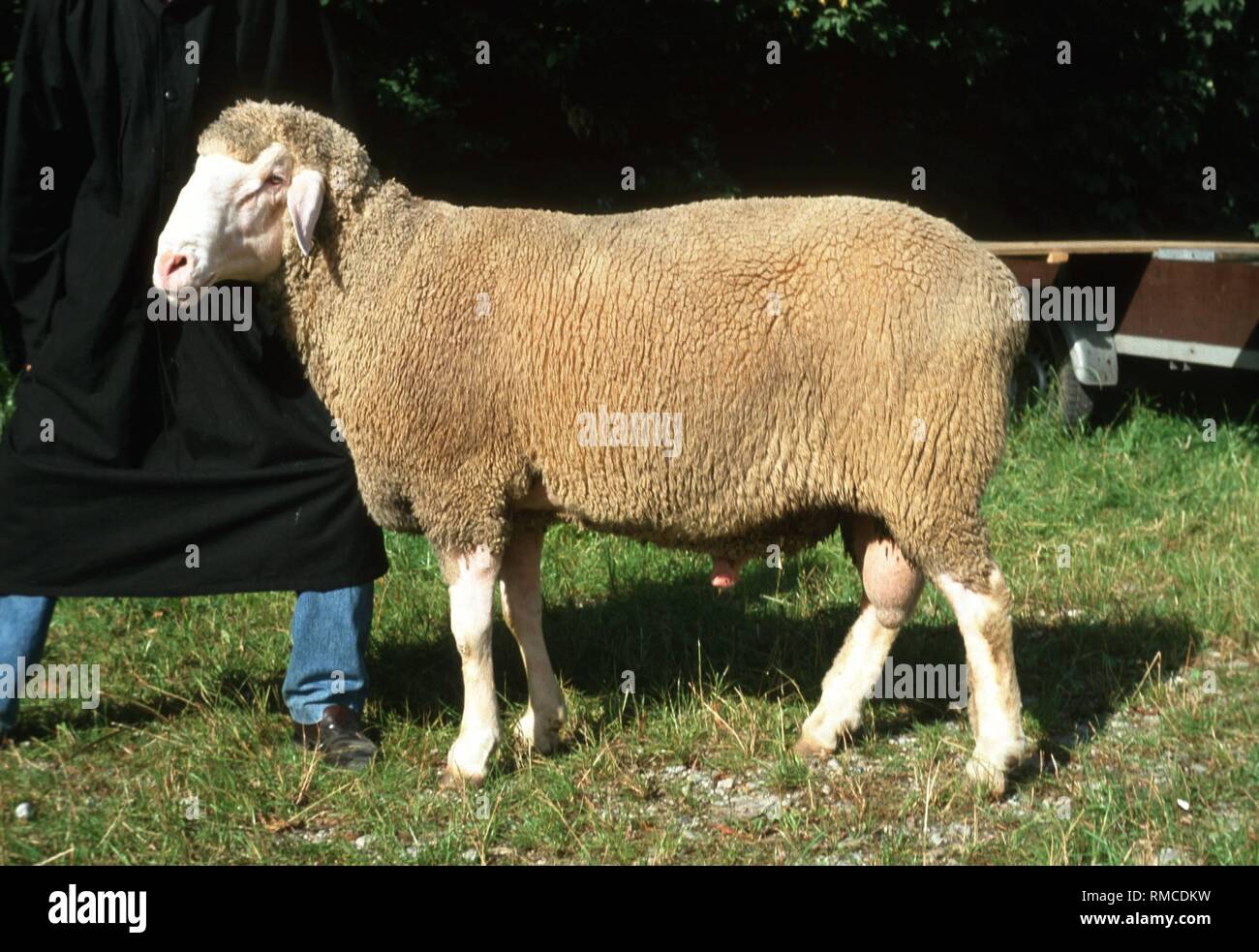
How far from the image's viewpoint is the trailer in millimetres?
6027

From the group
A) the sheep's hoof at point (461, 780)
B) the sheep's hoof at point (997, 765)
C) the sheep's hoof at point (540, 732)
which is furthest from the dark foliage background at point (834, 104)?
the sheep's hoof at point (997, 765)

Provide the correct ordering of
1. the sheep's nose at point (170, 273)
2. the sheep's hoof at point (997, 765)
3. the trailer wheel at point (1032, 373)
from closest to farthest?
1. the sheep's nose at point (170, 273)
2. the sheep's hoof at point (997, 765)
3. the trailer wheel at point (1032, 373)

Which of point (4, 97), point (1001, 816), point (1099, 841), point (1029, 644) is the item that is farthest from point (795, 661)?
point (4, 97)

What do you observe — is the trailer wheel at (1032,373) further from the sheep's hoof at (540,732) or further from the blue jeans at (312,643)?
the blue jeans at (312,643)

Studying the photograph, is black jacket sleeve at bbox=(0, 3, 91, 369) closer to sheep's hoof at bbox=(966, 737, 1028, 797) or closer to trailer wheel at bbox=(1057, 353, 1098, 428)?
sheep's hoof at bbox=(966, 737, 1028, 797)

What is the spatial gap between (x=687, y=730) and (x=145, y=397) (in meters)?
1.77

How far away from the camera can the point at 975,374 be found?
11.1 feet

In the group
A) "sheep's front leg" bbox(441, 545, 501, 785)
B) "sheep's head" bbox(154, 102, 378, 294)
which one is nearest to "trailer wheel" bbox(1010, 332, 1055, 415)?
"sheep's front leg" bbox(441, 545, 501, 785)

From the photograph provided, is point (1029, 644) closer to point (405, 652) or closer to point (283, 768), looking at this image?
point (405, 652)

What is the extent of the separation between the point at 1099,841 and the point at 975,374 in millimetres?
1136

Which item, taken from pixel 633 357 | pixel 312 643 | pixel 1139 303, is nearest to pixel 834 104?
pixel 1139 303

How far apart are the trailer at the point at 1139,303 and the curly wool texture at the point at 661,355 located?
2.76m

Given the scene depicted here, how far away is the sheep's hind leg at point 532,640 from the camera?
154 inches

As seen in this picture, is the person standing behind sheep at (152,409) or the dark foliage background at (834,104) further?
the dark foliage background at (834,104)
